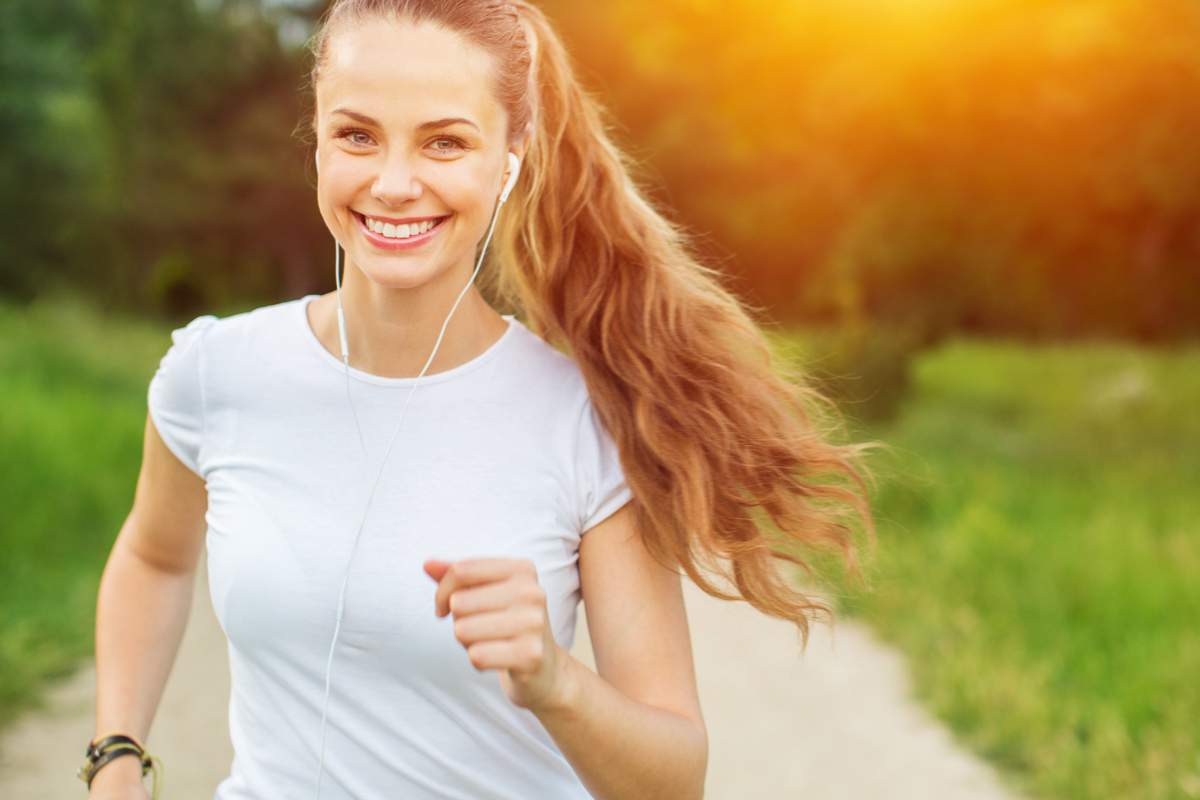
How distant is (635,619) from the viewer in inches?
73.2

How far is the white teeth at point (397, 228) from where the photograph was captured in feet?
6.07

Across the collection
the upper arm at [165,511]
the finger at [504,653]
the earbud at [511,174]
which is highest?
the earbud at [511,174]

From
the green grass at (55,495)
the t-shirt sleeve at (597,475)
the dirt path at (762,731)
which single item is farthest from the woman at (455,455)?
the green grass at (55,495)

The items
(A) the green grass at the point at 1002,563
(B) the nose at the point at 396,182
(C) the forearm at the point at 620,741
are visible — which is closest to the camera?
(C) the forearm at the point at 620,741

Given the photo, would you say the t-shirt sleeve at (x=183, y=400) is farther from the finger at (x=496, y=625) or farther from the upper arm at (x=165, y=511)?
the finger at (x=496, y=625)

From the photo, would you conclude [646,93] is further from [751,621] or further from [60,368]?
[751,621]

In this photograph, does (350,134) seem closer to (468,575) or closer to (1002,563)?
(468,575)

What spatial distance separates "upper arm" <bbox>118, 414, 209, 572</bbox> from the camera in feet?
7.09

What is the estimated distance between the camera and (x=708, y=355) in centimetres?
215

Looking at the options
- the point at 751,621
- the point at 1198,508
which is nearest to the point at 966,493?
the point at 1198,508

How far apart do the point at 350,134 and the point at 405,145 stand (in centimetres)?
8

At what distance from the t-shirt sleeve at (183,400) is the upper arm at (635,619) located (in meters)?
0.59

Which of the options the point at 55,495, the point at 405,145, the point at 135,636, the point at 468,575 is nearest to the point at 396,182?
the point at 405,145

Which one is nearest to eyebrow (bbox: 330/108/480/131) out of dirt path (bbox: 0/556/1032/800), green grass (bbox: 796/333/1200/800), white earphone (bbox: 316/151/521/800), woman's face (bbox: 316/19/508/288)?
woman's face (bbox: 316/19/508/288)
